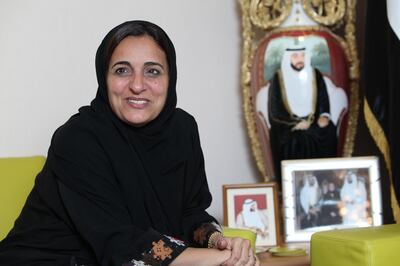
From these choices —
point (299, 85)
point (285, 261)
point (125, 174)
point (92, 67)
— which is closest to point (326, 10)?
point (299, 85)

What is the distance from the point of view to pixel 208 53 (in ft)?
9.84

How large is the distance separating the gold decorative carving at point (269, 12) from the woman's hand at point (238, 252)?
1292 millimetres

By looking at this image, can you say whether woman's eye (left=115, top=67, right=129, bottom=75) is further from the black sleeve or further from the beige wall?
the beige wall

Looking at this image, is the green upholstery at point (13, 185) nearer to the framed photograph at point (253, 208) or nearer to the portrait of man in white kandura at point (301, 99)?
the framed photograph at point (253, 208)

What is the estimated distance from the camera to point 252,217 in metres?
2.60

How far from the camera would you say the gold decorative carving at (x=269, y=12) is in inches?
105

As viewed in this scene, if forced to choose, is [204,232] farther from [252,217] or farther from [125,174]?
[252,217]

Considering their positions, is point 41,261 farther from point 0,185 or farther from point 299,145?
point 299,145

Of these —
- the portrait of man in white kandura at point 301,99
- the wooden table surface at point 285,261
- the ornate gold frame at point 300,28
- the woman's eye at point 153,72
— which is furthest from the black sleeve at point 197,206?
the ornate gold frame at point 300,28

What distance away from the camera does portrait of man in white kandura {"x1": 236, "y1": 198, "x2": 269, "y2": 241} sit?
102 inches

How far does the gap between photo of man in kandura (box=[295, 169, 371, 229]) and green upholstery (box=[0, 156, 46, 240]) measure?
3.43 feet

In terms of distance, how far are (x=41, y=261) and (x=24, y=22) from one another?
1147 mm

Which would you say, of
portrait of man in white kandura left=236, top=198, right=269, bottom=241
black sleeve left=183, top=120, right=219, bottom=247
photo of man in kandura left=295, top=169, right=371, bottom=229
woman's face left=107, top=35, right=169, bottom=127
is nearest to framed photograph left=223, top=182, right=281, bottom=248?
portrait of man in white kandura left=236, top=198, right=269, bottom=241

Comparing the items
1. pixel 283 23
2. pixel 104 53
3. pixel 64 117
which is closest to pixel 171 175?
pixel 104 53
